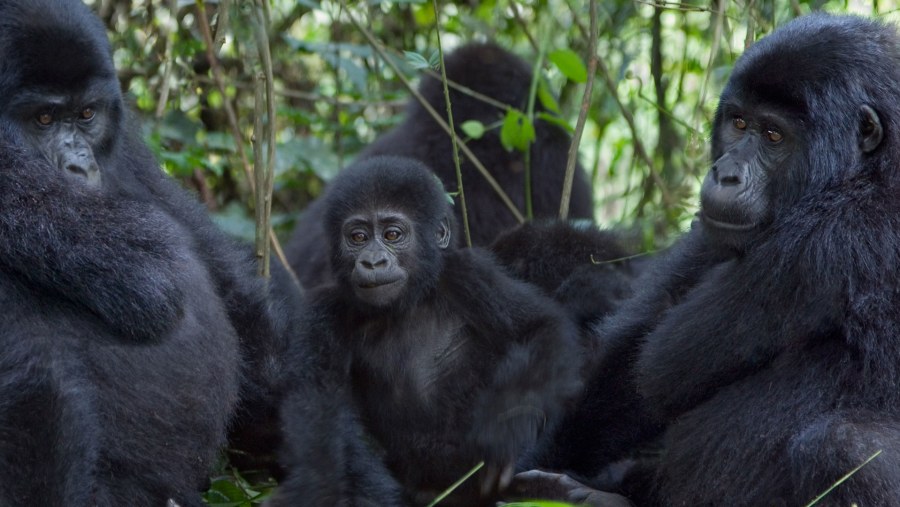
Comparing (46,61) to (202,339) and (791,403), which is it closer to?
(202,339)

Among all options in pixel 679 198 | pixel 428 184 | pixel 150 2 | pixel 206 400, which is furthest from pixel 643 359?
pixel 150 2

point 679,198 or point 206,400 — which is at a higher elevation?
point 679,198

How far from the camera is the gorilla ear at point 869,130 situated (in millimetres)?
3082

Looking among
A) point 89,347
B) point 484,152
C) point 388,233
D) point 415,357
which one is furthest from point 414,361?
point 484,152

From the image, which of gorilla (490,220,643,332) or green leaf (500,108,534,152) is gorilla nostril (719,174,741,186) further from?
A: green leaf (500,108,534,152)

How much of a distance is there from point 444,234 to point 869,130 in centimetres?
142

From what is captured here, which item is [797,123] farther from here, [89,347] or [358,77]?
[358,77]

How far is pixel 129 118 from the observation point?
3791mm

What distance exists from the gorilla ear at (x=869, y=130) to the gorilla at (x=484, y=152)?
9.16 ft

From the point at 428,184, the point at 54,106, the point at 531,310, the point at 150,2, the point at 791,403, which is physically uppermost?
the point at 150,2

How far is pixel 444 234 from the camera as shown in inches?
155

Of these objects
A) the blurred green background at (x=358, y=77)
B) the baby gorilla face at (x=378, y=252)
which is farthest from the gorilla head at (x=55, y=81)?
the blurred green background at (x=358, y=77)

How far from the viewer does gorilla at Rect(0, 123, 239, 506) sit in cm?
288

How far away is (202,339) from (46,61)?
34.8 inches
